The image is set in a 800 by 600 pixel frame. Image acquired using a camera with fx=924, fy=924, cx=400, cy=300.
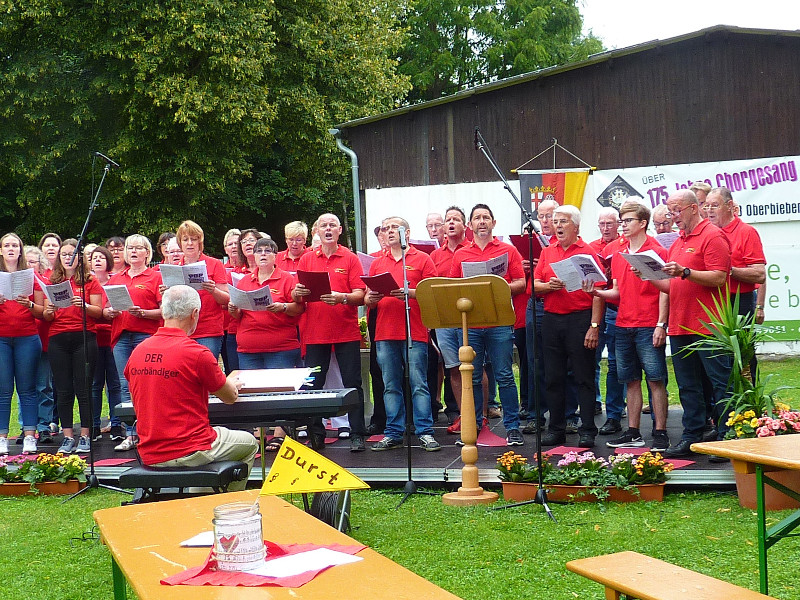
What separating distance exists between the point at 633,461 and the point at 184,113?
15882 mm

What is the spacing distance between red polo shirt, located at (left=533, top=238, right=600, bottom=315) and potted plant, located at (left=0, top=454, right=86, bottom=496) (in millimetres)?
4210

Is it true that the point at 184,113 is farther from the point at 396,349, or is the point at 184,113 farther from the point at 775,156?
the point at 396,349

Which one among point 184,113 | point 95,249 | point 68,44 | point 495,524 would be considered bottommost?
point 495,524

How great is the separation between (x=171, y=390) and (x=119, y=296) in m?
3.31

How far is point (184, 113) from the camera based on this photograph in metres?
20.1

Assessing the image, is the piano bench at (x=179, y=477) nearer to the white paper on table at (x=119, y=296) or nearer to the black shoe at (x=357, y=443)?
the black shoe at (x=357, y=443)

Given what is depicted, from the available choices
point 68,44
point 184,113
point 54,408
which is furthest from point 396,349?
point 68,44

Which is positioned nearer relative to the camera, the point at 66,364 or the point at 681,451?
the point at 681,451

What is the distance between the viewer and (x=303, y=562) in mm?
2742

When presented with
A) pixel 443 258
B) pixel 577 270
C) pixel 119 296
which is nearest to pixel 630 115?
pixel 443 258

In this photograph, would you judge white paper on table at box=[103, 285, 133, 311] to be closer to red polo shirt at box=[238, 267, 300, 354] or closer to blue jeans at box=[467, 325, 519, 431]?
red polo shirt at box=[238, 267, 300, 354]

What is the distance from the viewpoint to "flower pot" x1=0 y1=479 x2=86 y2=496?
7.71m

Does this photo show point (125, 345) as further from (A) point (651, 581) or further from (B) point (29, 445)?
(A) point (651, 581)

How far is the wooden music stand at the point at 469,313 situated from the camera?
6590 millimetres
